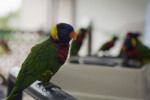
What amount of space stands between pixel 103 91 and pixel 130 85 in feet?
0.48

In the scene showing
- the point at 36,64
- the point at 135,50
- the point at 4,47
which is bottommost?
the point at 4,47

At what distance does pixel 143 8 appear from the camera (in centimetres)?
345

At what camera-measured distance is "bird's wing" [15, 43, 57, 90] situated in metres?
0.63

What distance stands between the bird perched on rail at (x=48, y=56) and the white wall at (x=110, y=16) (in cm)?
264

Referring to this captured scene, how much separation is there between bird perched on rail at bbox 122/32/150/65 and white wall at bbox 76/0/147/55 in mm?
1826

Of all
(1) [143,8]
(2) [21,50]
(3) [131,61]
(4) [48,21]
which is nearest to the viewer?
(3) [131,61]

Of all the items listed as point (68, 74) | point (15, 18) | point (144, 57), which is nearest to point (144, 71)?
point (144, 57)

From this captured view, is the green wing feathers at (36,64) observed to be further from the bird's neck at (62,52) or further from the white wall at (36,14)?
the white wall at (36,14)

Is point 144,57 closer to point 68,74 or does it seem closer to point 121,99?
point 121,99

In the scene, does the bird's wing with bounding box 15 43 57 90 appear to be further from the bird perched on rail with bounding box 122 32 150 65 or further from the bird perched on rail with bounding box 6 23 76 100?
the bird perched on rail with bounding box 122 32 150 65

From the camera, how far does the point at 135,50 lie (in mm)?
1560

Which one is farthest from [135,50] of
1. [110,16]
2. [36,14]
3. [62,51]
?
[36,14]

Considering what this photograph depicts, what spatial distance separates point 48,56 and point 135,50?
0.93 m

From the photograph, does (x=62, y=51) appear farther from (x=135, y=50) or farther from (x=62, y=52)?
(x=135, y=50)
